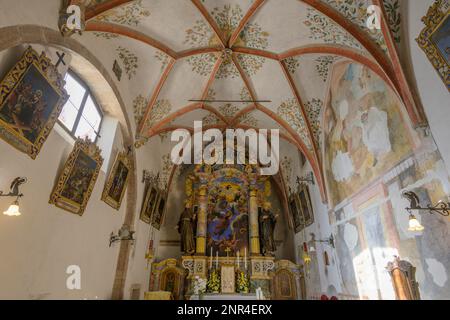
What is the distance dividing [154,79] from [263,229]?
8.76 meters

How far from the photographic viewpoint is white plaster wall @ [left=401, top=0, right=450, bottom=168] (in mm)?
4629

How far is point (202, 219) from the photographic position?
12812mm

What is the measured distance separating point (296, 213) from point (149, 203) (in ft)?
23.9

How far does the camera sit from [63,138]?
607cm

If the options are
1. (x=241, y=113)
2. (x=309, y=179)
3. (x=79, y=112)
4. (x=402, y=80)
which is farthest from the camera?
(x=241, y=113)

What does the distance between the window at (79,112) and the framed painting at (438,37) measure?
768 cm

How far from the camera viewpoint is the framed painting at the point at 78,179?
18.9ft

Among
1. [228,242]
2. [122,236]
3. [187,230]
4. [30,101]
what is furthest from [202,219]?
[30,101]

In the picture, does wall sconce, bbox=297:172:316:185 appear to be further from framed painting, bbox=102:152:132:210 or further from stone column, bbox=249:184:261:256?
framed painting, bbox=102:152:132:210

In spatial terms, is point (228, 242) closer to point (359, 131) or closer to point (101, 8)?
point (359, 131)

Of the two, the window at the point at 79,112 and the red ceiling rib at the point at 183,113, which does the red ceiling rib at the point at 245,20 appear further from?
the window at the point at 79,112

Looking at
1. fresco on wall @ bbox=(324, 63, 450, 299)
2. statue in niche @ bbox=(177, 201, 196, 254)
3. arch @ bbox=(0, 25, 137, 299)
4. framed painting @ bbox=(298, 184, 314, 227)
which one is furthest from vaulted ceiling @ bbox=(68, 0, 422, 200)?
statue in niche @ bbox=(177, 201, 196, 254)
